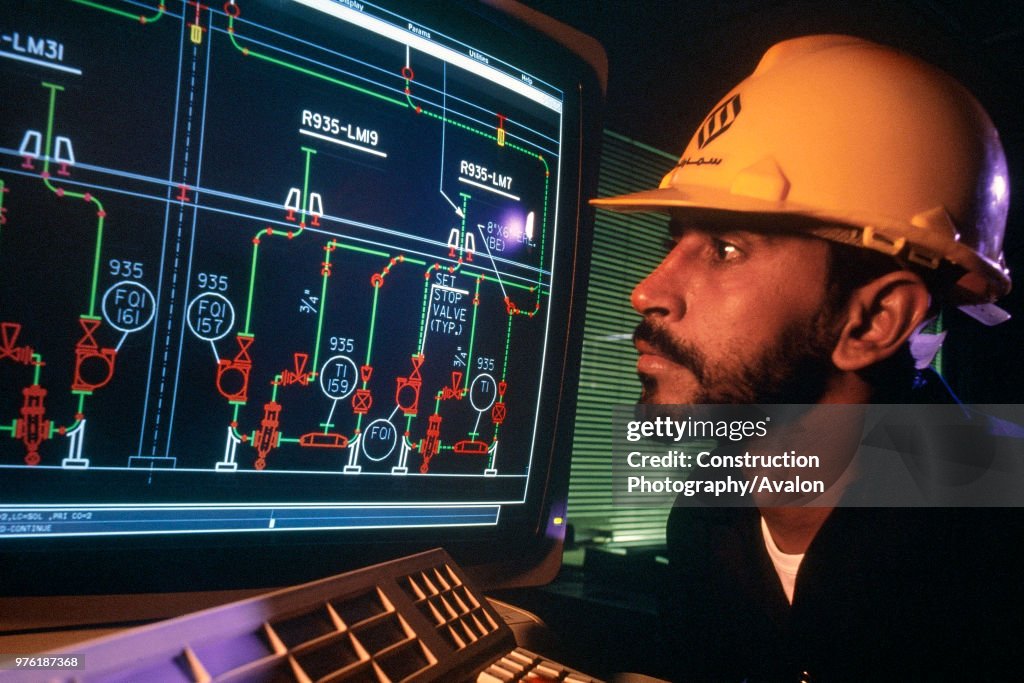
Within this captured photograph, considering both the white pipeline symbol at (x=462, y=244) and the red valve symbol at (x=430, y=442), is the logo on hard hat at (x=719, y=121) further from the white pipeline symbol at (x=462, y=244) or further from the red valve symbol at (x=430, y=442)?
the red valve symbol at (x=430, y=442)

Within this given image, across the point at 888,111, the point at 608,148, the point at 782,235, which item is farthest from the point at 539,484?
the point at 608,148

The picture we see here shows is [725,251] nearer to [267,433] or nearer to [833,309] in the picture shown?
[833,309]

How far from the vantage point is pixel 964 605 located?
3.44 ft

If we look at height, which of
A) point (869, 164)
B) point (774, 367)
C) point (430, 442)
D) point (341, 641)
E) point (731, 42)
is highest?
point (731, 42)

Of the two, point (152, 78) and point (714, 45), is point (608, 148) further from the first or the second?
point (152, 78)

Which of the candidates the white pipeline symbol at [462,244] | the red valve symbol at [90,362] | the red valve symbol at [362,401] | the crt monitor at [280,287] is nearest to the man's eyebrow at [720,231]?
the crt monitor at [280,287]

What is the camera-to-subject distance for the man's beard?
47.3 inches

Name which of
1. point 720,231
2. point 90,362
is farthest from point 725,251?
point 90,362

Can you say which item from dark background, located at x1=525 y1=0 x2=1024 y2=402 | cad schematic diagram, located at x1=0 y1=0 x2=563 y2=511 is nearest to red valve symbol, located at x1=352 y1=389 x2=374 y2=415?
cad schematic diagram, located at x1=0 y1=0 x2=563 y2=511

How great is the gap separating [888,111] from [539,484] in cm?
91

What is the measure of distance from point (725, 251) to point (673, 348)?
0.21m

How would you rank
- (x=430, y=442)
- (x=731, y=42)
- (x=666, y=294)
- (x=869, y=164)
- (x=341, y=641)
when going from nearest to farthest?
1. (x=341, y=641)
2. (x=430, y=442)
3. (x=869, y=164)
4. (x=666, y=294)
5. (x=731, y=42)

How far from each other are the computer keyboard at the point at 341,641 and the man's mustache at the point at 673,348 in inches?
28.7

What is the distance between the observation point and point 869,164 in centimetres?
111
